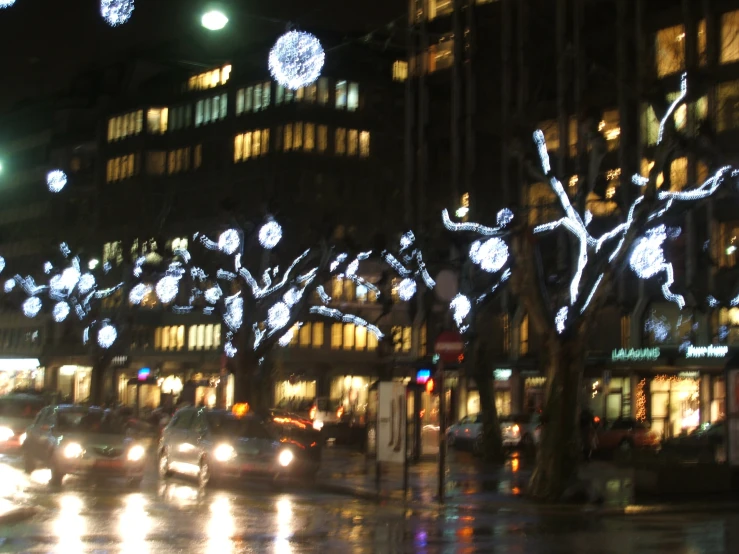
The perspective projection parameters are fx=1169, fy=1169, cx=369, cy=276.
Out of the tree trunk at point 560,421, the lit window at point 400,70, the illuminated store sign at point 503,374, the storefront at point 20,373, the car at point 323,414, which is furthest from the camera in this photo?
the storefront at point 20,373

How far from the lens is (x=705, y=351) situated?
43.8 meters

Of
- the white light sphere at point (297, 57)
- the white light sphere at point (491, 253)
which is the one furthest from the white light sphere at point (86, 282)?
the white light sphere at point (297, 57)

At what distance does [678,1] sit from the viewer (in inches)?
2007

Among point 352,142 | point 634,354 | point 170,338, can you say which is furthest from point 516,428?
point 170,338

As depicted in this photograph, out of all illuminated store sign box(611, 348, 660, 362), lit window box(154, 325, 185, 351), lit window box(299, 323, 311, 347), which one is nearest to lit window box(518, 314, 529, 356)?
illuminated store sign box(611, 348, 660, 362)

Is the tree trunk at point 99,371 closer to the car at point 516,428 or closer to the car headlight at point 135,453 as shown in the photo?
the car at point 516,428

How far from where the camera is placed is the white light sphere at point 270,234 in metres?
38.8

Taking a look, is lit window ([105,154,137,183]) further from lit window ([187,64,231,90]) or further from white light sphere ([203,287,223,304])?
white light sphere ([203,287,223,304])

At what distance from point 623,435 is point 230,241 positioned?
15.3 metres

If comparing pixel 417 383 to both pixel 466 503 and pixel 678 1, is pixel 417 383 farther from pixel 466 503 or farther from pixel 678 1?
pixel 678 1

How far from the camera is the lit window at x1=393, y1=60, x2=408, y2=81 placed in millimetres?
74500

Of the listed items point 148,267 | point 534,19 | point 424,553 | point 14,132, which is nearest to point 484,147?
point 534,19

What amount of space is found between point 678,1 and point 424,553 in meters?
41.9

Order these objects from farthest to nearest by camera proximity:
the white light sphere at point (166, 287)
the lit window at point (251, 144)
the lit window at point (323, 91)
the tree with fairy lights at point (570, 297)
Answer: the lit window at point (251, 144) → the lit window at point (323, 91) → the white light sphere at point (166, 287) → the tree with fairy lights at point (570, 297)
